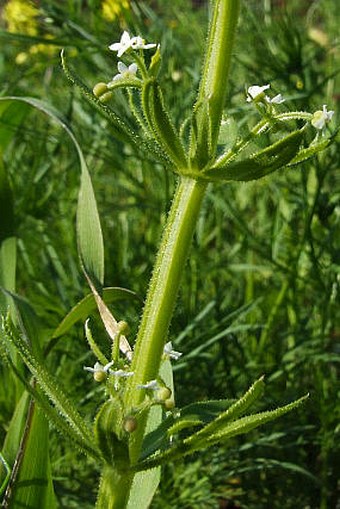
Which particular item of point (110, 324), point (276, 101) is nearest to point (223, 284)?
point (110, 324)

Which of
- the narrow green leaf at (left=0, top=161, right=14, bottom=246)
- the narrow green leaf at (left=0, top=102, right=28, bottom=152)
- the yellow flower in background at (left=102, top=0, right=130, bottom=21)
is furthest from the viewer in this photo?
the yellow flower in background at (left=102, top=0, right=130, bottom=21)

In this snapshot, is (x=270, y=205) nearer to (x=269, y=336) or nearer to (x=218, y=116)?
(x=269, y=336)

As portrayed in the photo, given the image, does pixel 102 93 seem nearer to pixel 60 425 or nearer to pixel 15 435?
pixel 60 425

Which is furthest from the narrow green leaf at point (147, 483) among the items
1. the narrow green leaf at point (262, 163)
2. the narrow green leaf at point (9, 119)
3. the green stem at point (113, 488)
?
the narrow green leaf at point (9, 119)

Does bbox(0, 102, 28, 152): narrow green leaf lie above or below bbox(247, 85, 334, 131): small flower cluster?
above

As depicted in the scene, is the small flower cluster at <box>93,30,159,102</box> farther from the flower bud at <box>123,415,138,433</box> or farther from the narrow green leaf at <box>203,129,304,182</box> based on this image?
the flower bud at <box>123,415,138,433</box>

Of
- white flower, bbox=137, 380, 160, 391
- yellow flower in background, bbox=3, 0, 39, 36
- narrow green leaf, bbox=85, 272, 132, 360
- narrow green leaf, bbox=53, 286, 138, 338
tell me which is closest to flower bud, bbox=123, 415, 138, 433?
white flower, bbox=137, 380, 160, 391

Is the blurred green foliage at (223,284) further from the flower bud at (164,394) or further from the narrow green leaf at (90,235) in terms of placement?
the flower bud at (164,394)
